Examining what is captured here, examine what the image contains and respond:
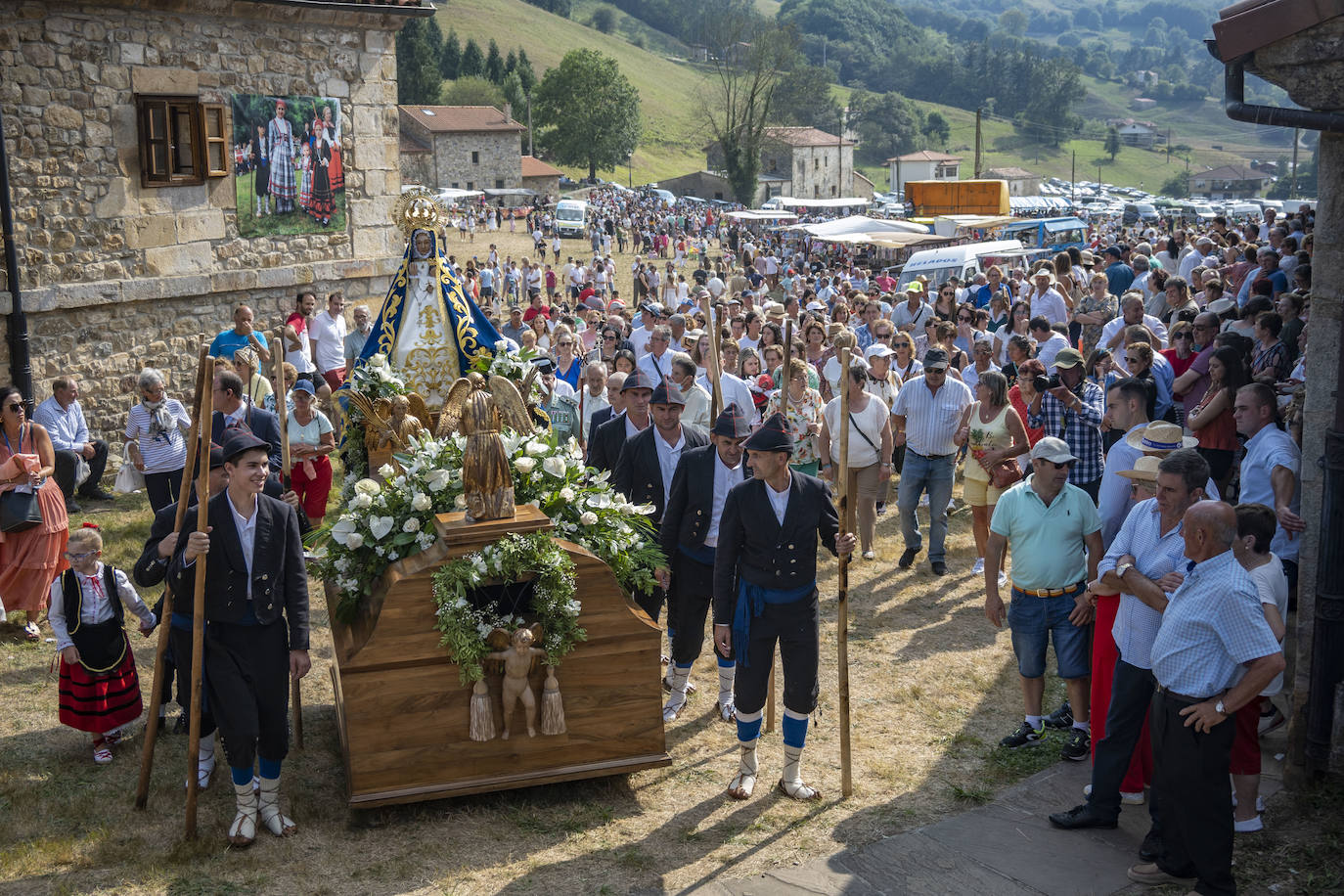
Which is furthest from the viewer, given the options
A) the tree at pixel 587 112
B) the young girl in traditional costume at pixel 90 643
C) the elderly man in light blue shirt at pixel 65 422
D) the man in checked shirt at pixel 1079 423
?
the tree at pixel 587 112

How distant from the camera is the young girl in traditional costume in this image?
654cm

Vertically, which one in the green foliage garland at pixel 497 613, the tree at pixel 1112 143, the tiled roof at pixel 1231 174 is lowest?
the green foliage garland at pixel 497 613

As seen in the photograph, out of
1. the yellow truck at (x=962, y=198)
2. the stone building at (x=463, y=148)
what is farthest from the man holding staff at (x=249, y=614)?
the stone building at (x=463, y=148)

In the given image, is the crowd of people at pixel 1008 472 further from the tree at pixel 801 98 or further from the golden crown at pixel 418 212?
the tree at pixel 801 98

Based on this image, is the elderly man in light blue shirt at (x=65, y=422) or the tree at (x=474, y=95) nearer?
the elderly man in light blue shirt at (x=65, y=422)

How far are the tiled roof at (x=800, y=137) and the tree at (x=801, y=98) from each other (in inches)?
32.5

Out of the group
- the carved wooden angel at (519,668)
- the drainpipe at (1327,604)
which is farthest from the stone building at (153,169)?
the drainpipe at (1327,604)

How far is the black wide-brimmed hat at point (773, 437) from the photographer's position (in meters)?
5.78

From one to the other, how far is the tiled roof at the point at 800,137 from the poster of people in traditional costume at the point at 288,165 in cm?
7848

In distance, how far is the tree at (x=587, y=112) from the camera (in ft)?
302

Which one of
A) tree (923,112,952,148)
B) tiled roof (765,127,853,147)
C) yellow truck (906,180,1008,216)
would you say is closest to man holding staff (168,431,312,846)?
yellow truck (906,180,1008,216)

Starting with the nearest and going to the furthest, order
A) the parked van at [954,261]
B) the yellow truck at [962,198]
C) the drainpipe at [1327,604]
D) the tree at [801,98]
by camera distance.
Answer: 1. the drainpipe at [1327,604]
2. the parked van at [954,261]
3. the yellow truck at [962,198]
4. the tree at [801,98]

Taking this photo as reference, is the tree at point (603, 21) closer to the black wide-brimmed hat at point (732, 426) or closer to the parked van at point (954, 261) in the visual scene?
the parked van at point (954, 261)

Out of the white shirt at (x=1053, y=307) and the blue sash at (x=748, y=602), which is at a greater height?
the white shirt at (x=1053, y=307)
